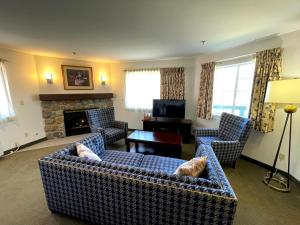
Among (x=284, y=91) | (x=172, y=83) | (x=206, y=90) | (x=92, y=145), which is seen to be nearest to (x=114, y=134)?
(x=92, y=145)

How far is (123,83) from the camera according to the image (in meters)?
5.02

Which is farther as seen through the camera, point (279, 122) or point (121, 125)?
point (121, 125)

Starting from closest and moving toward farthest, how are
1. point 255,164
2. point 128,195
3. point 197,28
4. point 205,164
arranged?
point 128,195 < point 205,164 < point 197,28 < point 255,164

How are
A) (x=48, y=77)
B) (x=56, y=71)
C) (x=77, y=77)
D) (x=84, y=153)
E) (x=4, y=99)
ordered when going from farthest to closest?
1. (x=77, y=77)
2. (x=56, y=71)
3. (x=48, y=77)
4. (x=4, y=99)
5. (x=84, y=153)

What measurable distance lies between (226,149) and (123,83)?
3785 mm

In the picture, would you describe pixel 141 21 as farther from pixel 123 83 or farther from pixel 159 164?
pixel 123 83

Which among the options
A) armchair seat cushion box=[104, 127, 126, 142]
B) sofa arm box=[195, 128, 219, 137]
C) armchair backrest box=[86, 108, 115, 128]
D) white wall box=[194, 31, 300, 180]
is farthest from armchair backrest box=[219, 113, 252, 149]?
armchair backrest box=[86, 108, 115, 128]

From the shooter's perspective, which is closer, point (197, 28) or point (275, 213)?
point (275, 213)

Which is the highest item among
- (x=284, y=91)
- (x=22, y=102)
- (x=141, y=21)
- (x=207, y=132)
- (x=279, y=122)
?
(x=141, y=21)

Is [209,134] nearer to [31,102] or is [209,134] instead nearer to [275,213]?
[275,213]

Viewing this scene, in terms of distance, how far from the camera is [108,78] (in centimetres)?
507

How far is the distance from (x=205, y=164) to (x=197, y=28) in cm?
198

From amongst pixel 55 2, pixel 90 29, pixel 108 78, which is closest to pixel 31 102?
pixel 108 78

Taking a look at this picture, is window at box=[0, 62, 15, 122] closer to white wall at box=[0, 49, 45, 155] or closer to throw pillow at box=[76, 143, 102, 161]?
white wall at box=[0, 49, 45, 155]
